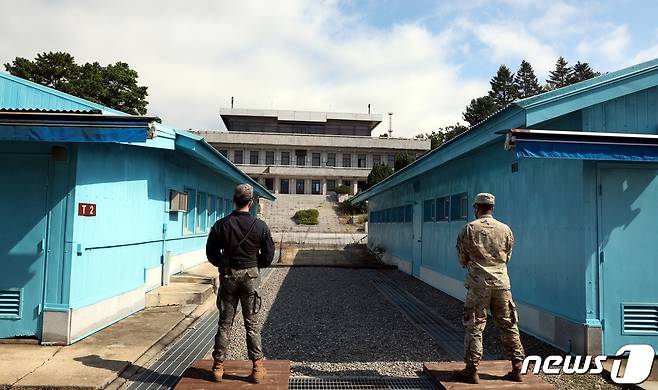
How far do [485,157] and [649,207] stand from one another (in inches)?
124

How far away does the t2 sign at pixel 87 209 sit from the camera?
19.2 feet

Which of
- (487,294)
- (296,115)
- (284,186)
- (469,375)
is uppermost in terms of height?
(296,115)

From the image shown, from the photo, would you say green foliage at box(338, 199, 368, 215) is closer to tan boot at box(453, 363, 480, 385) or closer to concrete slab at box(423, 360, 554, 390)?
concrete slab at box(423, 360, 554, 390)

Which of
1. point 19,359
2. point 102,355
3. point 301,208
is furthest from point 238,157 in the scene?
point 19,359

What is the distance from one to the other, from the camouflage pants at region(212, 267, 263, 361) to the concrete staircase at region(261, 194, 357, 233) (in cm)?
2998

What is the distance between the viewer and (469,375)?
4355 millimetres

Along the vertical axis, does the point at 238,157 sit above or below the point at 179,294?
above

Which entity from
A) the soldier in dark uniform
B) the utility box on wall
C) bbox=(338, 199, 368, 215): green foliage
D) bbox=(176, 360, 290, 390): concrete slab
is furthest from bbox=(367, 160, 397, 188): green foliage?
the soldier in dark uniform

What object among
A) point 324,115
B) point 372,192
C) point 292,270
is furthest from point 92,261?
point 324,115

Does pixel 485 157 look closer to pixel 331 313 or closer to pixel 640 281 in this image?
pixel 640 281

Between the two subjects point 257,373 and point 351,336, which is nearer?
point 257,373

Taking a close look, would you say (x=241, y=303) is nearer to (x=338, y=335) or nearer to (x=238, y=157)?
(x=338, y=335)

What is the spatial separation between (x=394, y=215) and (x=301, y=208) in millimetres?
27673

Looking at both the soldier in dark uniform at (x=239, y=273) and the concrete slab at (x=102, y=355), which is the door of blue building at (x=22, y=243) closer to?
the concrete slab at (x=102, y=355)
